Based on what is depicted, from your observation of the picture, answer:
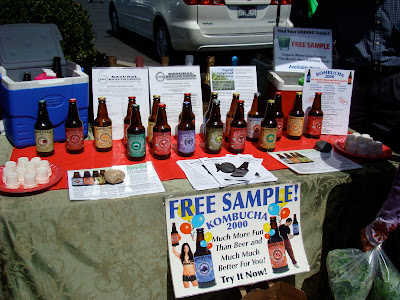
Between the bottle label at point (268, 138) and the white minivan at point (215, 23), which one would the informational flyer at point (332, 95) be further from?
the white minivan at point (215, 23)

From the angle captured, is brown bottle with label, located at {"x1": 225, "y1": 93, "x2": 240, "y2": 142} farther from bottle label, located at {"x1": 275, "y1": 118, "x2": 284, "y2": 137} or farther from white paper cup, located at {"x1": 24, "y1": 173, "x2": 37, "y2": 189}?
white paper cup, located at {"x1": 24, "y1": 173, "x2": 37, "y2": 189}

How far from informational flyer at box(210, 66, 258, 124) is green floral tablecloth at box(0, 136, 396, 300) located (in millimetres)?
678

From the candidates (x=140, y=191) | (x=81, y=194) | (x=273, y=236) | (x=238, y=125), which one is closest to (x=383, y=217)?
(x=273, y=236)

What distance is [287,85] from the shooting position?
8.84 feet

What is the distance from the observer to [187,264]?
1.94 metres

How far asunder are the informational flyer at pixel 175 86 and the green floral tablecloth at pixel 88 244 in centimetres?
64

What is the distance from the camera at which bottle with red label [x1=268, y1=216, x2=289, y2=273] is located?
2.08 metres

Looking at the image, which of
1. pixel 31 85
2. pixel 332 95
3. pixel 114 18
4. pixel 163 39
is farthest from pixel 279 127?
pixel 114 18

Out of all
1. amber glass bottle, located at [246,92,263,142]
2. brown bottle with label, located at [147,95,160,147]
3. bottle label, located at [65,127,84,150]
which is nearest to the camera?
bottle label, located at [65,127,84,150]

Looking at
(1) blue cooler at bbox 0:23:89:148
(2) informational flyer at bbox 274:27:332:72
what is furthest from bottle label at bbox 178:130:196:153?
(2) informational flyer at bbox 274:27:332:72

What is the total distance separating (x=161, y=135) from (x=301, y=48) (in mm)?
1482

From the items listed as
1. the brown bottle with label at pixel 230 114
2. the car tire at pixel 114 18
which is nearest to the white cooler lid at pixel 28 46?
the brown bottle with label at pixel 230 114

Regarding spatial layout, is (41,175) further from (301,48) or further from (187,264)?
(301,48)

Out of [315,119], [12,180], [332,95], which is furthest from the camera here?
[332,95]
